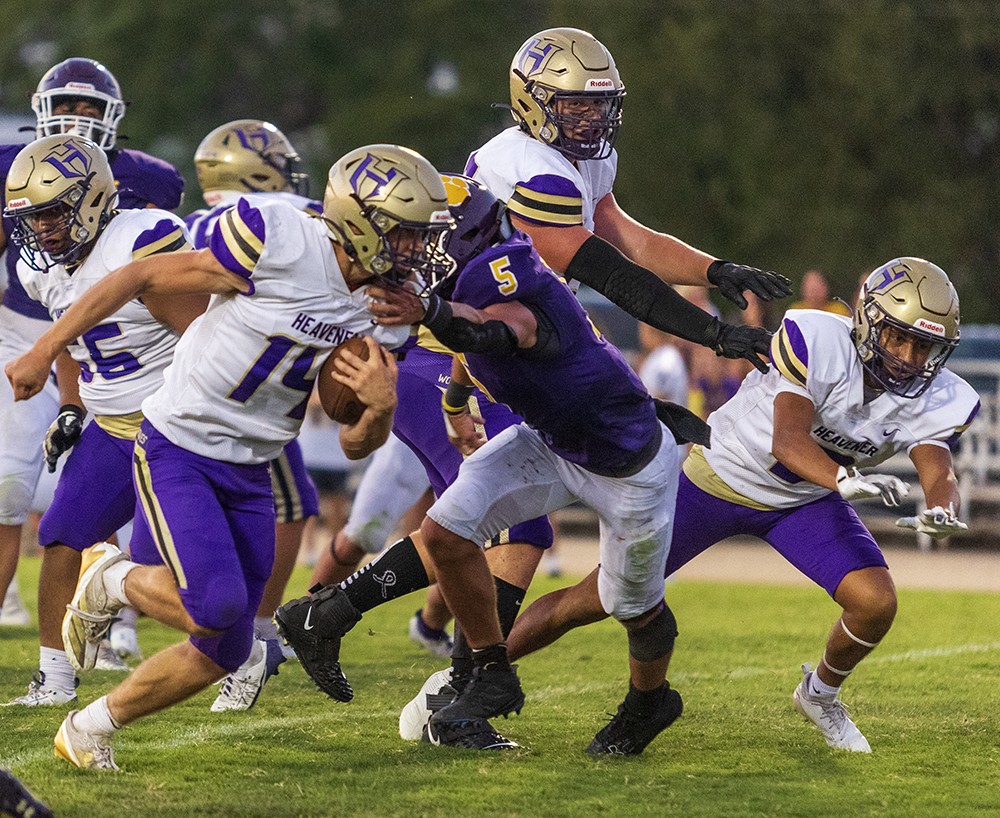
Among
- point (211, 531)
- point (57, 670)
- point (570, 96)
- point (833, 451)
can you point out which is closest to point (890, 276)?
point (833, 451)

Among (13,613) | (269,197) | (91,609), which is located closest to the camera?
(91,609)

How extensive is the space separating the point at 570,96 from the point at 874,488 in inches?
58.4

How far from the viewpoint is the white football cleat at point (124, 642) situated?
650cm

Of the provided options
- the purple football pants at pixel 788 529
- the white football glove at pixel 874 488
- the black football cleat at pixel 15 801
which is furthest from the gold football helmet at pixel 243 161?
the black football cleat at pixel 15 801

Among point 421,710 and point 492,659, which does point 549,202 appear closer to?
point 492,659

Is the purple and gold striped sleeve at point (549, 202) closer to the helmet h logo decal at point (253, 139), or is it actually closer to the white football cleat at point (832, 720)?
the white football cleat at point (832, 720)

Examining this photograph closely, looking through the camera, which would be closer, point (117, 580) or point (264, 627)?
point (117, 580)

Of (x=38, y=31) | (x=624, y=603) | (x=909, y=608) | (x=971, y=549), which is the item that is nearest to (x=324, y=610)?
(x=624, y=603)

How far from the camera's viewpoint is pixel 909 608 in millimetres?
8547

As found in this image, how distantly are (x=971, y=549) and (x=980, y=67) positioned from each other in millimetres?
5709

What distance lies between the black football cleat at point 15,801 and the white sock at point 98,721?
768 millimetres

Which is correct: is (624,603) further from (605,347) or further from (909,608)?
(909,608)

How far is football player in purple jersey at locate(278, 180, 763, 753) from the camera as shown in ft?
14.2

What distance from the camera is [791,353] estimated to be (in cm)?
493
